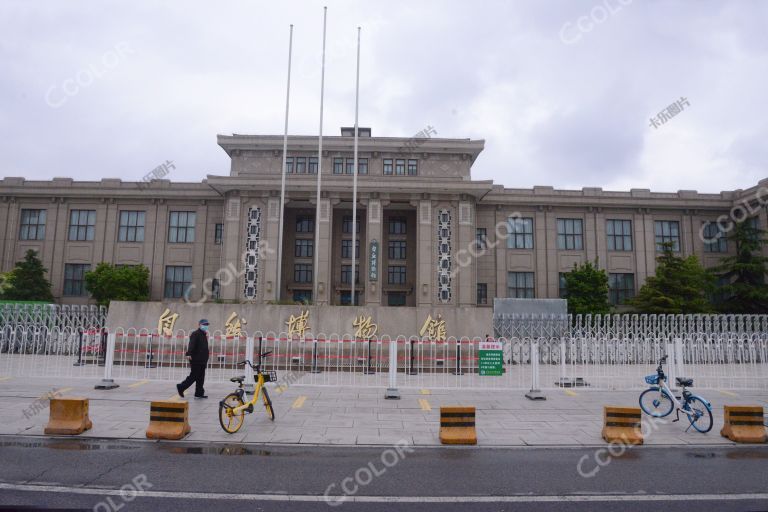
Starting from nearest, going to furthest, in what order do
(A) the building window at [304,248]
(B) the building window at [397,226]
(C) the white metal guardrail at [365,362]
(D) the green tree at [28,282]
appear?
(C) the white metal guardrail at [365,362]
(D) the green tree at [28,282]
(A) the building window at [304,248]
(B) the building window at [397,226]

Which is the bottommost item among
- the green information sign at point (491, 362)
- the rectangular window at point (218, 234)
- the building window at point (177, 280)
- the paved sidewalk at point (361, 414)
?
the paved sidewalk at point (361, 414)

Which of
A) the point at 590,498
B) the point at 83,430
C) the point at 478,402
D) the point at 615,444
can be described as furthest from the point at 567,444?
the point at 83,430

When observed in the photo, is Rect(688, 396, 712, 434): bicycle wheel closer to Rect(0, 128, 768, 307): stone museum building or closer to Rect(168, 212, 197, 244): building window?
Rect(0, 128, 768, 307): stone museum building

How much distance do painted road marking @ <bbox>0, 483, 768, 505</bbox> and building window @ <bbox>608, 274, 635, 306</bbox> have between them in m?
33.8

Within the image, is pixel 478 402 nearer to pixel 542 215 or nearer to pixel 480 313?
pixel 480 313

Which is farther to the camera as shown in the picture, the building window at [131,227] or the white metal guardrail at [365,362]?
the building window at [131,227]

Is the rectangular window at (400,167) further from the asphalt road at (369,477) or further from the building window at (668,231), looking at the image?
the asphalt road at (369,477)

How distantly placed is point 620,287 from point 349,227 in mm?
20085

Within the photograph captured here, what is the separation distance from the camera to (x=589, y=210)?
1513 inches

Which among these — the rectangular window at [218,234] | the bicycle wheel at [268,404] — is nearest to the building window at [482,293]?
the rectangular window at [218,234]

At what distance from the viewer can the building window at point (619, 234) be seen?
3825 centimetres

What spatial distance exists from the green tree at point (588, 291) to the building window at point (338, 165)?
17639mm

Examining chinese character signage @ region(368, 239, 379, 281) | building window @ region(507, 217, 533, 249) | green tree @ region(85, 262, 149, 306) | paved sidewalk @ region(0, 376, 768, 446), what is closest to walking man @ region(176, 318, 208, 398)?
paved sidewalk @ region(0, 376, 768, 446)

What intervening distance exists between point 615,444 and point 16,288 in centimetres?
3701
